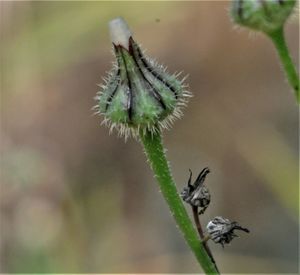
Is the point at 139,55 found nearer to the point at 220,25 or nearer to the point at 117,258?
the point at 117,258

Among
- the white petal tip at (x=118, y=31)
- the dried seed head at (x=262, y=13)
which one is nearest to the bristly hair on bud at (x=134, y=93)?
the white petal tip at (x=118, y=31)

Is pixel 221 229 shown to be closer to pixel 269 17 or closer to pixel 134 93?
pixel 134 93

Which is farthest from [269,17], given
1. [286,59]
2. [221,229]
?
[221,229]

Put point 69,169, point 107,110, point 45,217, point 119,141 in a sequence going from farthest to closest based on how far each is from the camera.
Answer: point 119,141, point 69,169, point 45,217, point 107,110

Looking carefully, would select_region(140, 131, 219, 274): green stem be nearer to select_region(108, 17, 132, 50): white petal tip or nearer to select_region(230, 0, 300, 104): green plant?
select_region(108, 17, 132, 50): white petal tip

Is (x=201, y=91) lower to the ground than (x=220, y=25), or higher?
lower

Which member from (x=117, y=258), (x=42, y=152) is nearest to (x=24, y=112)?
(x=42, y=152)

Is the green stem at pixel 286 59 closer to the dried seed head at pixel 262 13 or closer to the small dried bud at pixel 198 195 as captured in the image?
the dried seed head at pixel 262 13

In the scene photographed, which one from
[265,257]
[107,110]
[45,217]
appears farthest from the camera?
[265,257]
